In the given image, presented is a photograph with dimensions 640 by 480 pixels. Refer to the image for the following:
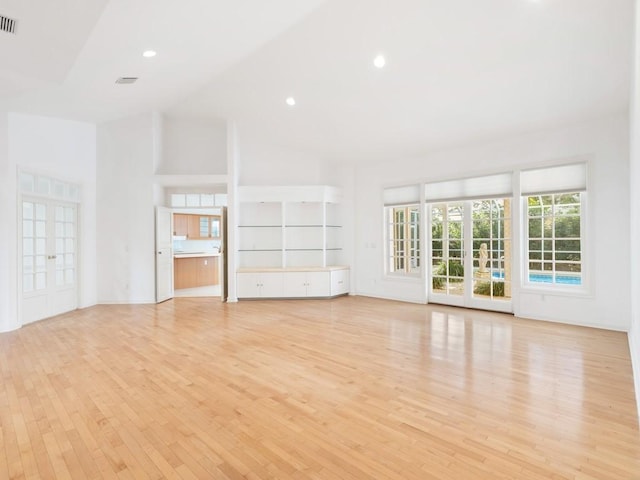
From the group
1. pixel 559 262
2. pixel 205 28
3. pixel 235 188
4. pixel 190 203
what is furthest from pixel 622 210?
pixel 190 203

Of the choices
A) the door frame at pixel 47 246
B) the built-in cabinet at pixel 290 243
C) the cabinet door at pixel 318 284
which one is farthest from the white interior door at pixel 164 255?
the cabinet door at pixel 318 284

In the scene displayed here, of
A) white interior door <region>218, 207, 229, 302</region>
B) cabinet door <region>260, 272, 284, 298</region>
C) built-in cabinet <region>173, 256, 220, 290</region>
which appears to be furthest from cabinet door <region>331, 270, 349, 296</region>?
built-in cabinet <region>173, 256, 220, 290</region>

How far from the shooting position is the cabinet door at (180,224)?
388 inches

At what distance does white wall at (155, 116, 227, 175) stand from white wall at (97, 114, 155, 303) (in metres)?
0.54

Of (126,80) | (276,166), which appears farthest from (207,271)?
(126,80)

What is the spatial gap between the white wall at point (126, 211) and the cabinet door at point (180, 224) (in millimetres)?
2488

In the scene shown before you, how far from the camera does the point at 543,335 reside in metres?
4.80

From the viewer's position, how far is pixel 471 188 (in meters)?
6.49

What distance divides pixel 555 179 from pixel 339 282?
4.39m

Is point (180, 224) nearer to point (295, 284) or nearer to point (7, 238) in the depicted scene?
point (295, 284)

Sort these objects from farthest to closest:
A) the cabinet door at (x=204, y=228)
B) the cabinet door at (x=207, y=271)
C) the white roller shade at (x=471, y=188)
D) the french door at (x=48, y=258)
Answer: the cabinet door at (x=204, y=228) < the cabinet door at (x=207, y=271) < the white roller shade at (x=471, y=188) < the french door at (x=48, y=258)

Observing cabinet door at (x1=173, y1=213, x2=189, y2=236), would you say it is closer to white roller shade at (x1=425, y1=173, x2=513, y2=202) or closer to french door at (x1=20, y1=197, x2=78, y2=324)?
french door at (x1=20, y1=197, x2=78, y2=324)

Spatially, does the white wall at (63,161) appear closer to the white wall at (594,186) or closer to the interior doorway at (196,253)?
the interior doorway at (196,253)

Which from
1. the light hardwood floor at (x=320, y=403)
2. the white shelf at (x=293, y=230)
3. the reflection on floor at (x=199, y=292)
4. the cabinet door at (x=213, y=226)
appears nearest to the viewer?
the light hardwood floor at (x=320, y=403)
